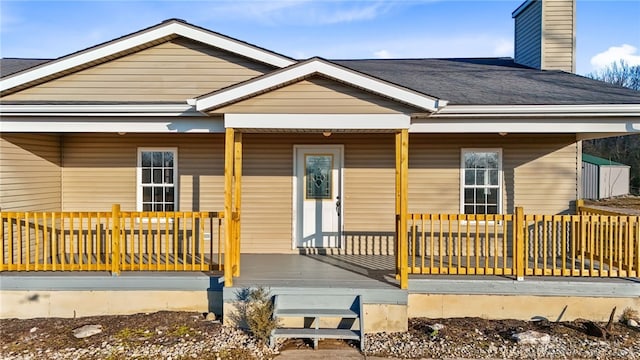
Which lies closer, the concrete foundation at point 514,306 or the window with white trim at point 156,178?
the concrete foundation at point 514,306

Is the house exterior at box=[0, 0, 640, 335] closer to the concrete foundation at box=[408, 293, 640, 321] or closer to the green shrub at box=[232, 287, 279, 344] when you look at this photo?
the concrete foundation at box=[408, 293, 640, 321]

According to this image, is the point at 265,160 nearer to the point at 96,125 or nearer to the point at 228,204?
the point at 228,204

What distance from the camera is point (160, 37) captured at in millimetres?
7535

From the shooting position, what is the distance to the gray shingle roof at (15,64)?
872cm

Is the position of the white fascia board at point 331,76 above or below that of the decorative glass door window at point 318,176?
above

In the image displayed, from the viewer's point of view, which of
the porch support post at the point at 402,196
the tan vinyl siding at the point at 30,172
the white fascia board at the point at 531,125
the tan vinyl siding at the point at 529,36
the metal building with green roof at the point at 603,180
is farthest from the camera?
the metal building with green roof at the point at 603,180

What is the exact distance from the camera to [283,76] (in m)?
5.68

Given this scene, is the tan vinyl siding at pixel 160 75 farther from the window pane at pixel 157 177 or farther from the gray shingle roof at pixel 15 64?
the gray shingle roof at pixel 15 64

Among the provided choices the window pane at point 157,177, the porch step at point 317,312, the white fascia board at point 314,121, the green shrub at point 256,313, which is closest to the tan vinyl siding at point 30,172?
the window pane at point 157,177

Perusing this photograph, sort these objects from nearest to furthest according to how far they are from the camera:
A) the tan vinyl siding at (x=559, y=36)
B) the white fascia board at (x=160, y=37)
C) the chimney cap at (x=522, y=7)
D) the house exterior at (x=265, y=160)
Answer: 1. the white fascia board at (x=160, y=37)
2. the house exterior at (x=265, y=160)
3. the tan vinyl siding at (x=559, y=36)
4. the chimney cap at (x=522, y=7)

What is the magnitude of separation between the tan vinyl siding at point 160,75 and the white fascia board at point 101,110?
0.87 m

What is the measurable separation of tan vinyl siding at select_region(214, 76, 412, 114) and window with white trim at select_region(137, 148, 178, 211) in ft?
9.22

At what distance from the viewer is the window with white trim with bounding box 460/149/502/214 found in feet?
26.3

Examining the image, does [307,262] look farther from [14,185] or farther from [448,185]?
[14,185]
